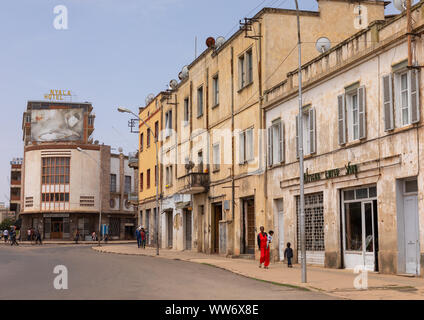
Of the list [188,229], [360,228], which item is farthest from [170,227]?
[360,228]

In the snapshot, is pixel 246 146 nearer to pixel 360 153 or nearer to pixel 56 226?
pixel 360 153

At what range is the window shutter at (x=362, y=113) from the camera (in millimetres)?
20438

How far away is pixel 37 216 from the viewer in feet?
253

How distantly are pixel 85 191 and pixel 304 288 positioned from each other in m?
65.3

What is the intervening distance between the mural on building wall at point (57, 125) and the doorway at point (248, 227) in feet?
182

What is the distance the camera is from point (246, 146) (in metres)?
30.8

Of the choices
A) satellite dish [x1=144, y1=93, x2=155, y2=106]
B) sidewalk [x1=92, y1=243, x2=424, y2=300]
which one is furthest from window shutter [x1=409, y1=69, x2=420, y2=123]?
satellite dish [x1=144, y1=93, x2=155, y2=106]

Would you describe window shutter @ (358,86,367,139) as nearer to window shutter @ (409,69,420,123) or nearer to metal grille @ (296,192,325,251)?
window shutter @ (409,69,420,123)

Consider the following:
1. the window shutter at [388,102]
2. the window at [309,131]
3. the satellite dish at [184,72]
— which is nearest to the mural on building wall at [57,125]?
the satellite dish at [184,72]

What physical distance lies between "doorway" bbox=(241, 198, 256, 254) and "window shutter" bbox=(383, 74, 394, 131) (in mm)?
11857

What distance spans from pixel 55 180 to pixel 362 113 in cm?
6172

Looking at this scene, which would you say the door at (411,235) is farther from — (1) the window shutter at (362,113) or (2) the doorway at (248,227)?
(2) the doorway at (248,227)
